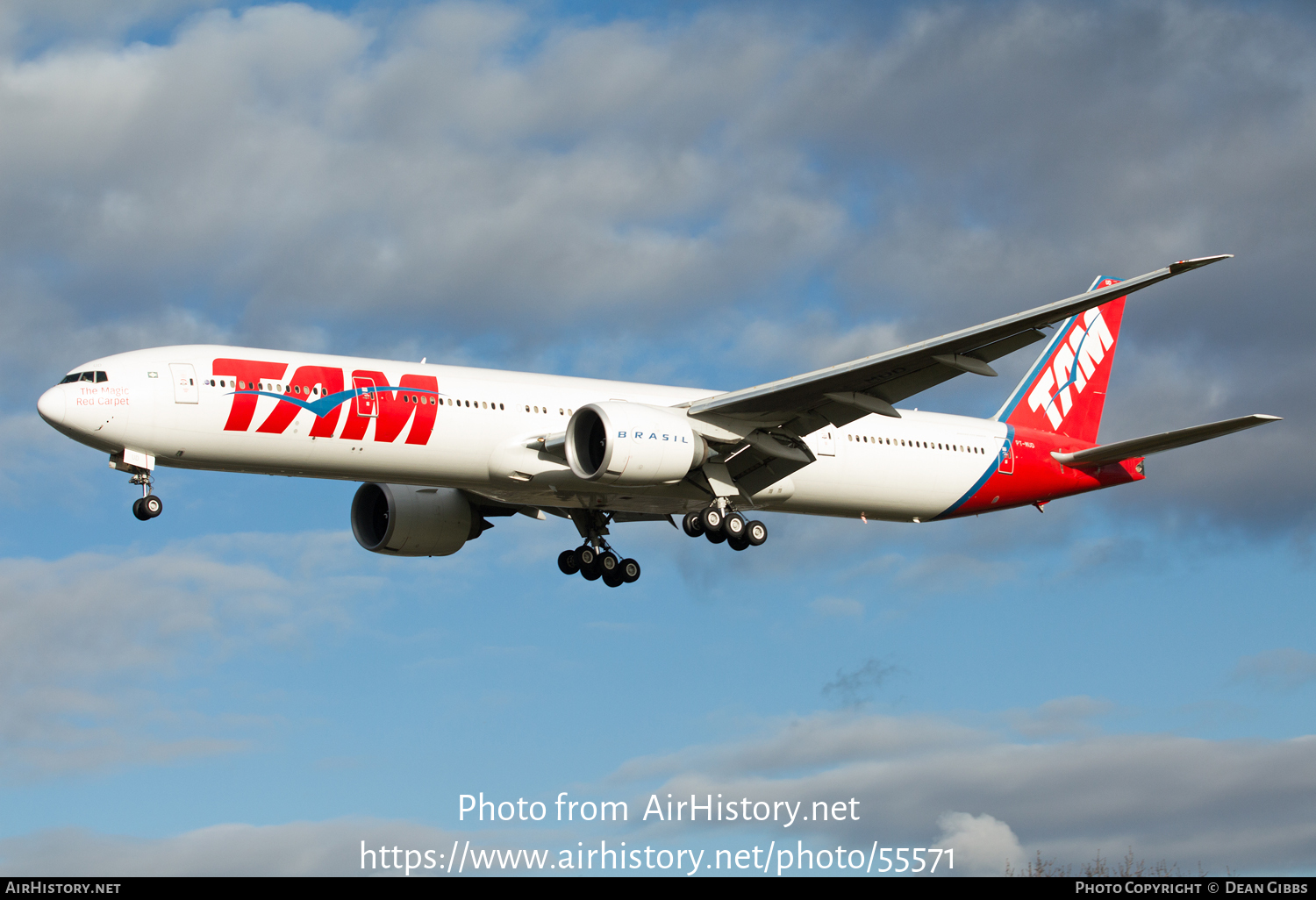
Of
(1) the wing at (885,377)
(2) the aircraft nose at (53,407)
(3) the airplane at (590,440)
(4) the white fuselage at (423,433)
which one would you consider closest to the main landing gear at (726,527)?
(3) the airplane at (590,440)

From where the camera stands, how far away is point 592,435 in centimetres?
3466

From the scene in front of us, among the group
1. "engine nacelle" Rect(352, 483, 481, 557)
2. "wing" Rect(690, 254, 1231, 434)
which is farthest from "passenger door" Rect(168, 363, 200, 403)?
"wing" Rect(690, 254, 1231, 434)

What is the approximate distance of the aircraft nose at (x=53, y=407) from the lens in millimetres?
31188

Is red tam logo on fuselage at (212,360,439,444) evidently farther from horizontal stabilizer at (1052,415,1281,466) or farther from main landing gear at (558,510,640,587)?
horizontal stabilizer at (1052,415,1281,466)

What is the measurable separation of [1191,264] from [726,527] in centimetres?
1321

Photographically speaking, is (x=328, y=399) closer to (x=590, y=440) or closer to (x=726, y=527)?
(x=590, y=440)

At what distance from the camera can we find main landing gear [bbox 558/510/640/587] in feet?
135

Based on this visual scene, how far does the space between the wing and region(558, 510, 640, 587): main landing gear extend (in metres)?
5.92

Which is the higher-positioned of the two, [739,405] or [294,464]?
[739,405]

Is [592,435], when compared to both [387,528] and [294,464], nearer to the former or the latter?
[294,464]

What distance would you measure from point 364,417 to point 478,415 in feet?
8.67
